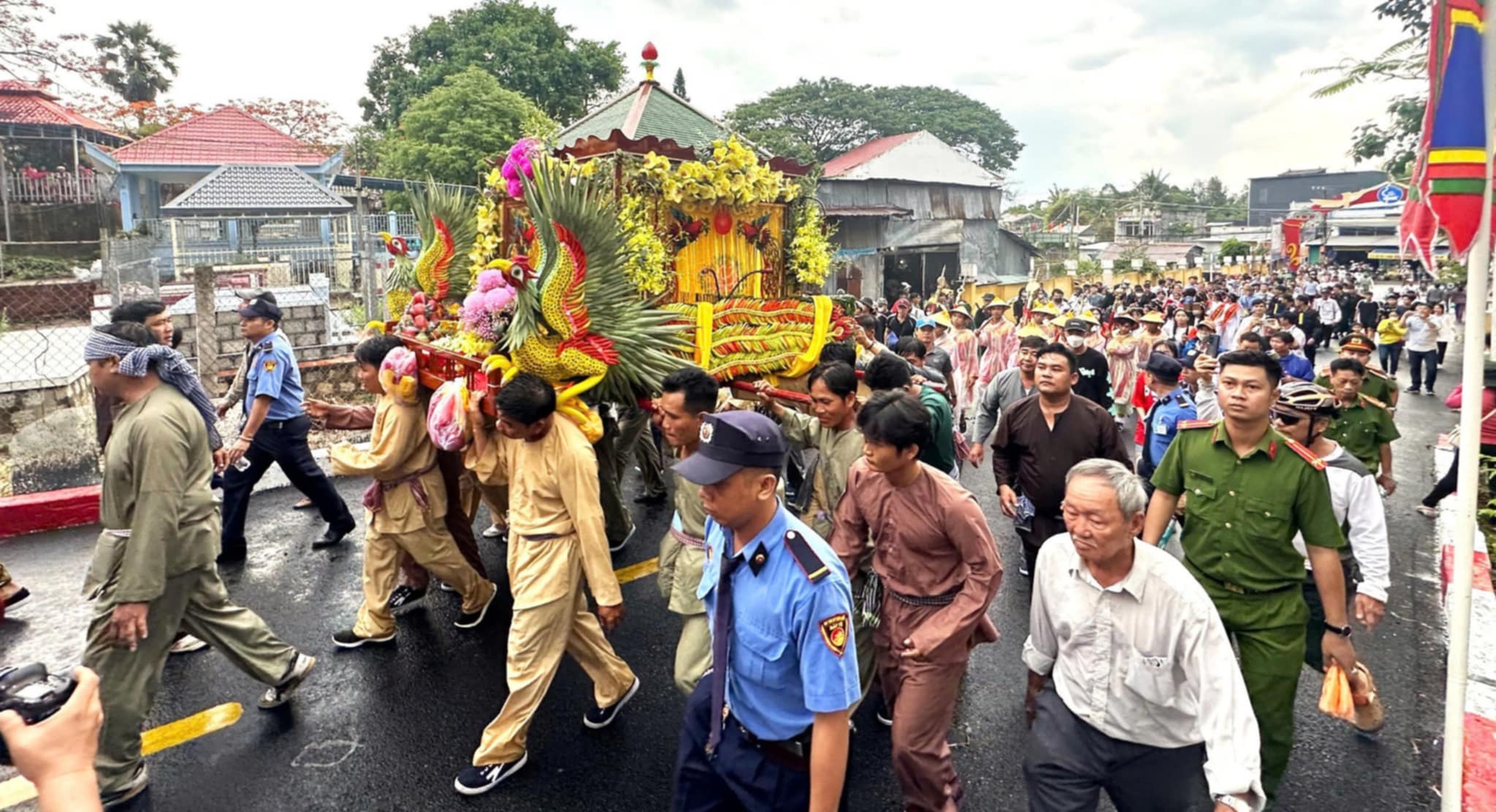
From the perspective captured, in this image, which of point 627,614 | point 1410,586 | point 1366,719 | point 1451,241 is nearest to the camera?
point 1451,241

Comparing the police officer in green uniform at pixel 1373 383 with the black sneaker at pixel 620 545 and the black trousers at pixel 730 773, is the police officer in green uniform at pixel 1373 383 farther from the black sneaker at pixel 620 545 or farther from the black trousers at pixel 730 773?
the black trousers at pixel 730 773

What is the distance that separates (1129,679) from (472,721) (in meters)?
2.87

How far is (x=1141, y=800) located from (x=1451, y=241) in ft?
6.40

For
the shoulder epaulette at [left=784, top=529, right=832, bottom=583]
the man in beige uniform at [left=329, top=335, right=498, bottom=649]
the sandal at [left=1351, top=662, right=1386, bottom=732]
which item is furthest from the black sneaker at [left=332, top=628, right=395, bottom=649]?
the sandal at [left=1351, top=662, right=1386, bottom=732]

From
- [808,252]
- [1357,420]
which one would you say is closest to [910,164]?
[808,252]

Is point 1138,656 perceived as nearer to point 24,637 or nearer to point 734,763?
point 734,763

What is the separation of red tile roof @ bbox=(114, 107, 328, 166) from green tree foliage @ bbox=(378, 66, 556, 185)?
2864 millimetres

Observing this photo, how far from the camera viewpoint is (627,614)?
5082 mm

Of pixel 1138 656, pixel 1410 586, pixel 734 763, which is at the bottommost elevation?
pixel 1410 586

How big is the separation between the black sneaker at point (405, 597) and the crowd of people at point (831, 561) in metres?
0.02

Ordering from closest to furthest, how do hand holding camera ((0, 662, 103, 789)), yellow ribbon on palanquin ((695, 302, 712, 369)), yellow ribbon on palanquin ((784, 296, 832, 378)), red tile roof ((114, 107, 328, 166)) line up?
hand holding camera ((0, 662, 103, 789)) → yellow ribbon on palanquin ((695, 302, 712, 369)) → yellow ribbon on palanquin ((784, 296, 832, 378)) → red tile roof ((114, 107, 328, 166))

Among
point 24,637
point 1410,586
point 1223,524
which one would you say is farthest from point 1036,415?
point 24,637

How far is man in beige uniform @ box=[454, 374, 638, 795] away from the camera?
3.46m

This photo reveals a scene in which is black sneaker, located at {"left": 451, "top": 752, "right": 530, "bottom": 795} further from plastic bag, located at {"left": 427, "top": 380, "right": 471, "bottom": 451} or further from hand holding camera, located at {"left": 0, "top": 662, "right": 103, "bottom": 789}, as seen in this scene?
hand holding camera, located at {"left": 0, "top": 662, "right": 103, "bottom": 789}
